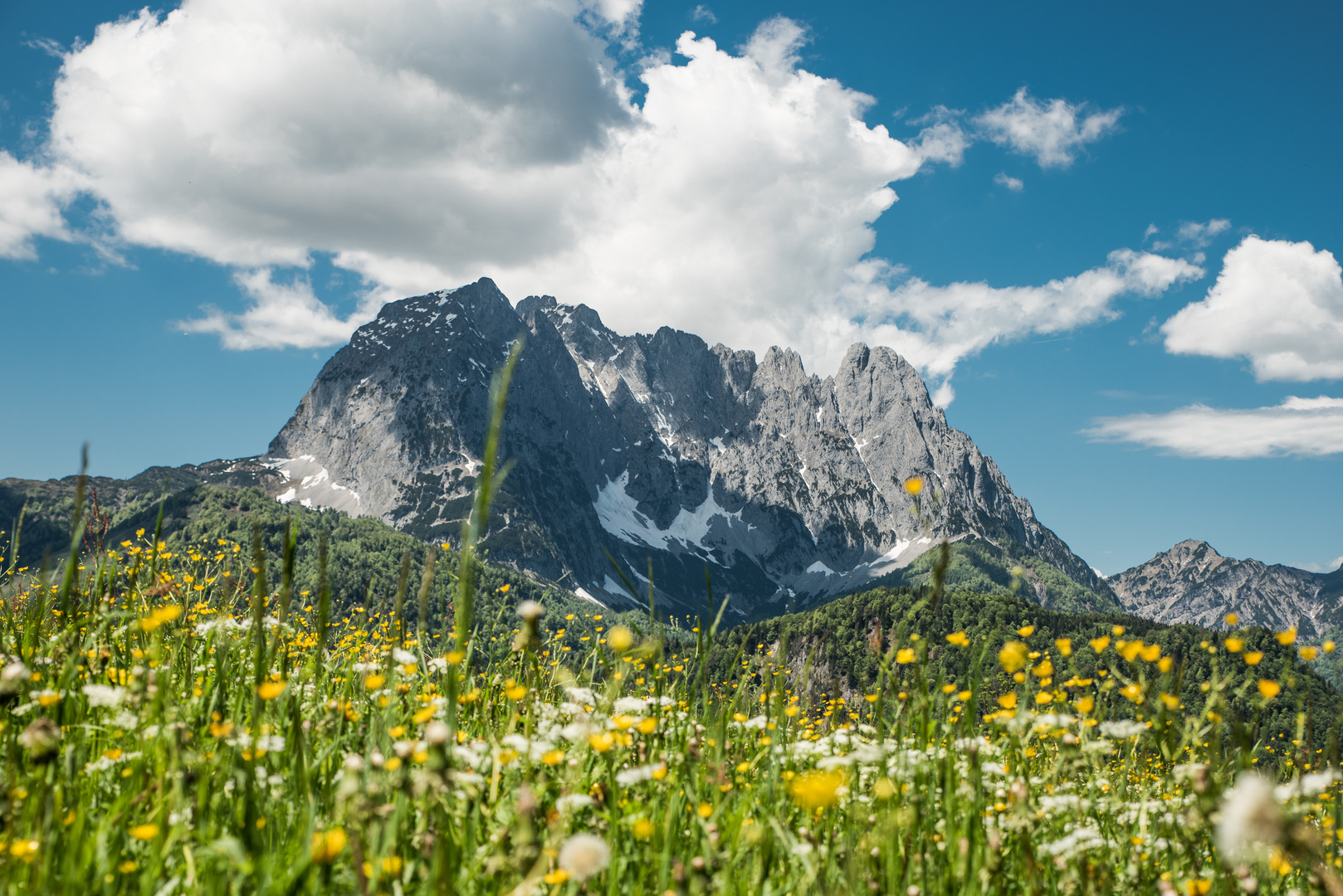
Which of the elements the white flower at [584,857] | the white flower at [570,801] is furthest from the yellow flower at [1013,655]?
the white flower at [584,857]

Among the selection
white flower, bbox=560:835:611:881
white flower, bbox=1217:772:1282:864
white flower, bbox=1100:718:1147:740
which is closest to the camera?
white flower, bbox=1217:772:1282:864

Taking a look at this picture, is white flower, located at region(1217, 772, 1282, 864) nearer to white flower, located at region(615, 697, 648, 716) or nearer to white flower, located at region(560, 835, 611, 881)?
white flower, located at region(560, 835, 611, 881)

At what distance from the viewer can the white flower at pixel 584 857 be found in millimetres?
1531

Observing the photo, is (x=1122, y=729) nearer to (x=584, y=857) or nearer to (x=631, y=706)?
(x=631, y=706)

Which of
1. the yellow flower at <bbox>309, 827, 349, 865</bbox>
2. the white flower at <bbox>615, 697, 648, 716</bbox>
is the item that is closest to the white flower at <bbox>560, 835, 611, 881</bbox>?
the yellow flower at <bbox>309, 827, 349, 865</bbox>

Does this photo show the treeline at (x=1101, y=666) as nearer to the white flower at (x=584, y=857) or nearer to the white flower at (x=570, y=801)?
the white flower at (x=570, y=801)

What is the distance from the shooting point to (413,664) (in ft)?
12.6

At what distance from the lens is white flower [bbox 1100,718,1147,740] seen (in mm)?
2998

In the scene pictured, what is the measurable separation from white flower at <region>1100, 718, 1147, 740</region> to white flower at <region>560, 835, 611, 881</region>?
2.44m

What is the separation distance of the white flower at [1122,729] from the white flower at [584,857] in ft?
8.00

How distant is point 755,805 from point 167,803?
220 centimetres

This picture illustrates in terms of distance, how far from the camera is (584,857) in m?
1.56

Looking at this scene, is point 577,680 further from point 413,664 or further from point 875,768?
point 875,768

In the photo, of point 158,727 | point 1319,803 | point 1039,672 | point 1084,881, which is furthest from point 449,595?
point 1319,803
